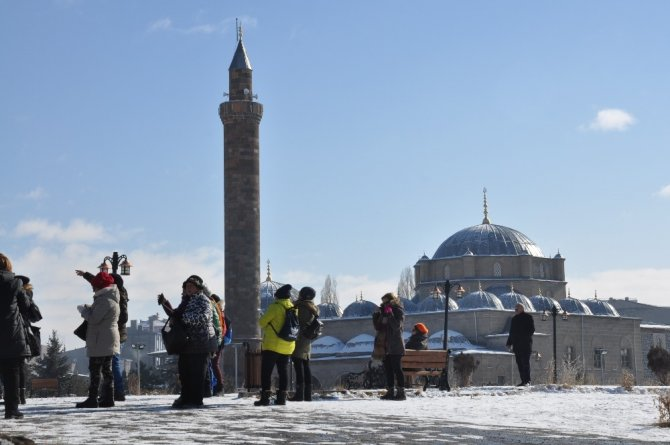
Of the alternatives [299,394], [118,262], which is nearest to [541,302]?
[118,262]

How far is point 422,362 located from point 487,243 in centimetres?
5263

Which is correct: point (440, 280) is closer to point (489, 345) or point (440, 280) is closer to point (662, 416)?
point (489, 345)

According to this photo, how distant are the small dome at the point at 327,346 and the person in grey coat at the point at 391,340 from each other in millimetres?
47004

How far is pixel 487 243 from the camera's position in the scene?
6981 centimetres

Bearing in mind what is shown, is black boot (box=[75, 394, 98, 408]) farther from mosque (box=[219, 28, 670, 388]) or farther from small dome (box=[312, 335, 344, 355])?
small dome (box=[312, 335, 344, 355])

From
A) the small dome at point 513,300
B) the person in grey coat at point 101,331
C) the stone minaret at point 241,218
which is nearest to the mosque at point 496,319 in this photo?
the small dome at point 513,300

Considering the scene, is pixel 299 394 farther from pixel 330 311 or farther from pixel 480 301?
pixel 330 311

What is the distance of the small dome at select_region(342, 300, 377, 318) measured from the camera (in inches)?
2616

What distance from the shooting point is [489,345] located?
60125 mm

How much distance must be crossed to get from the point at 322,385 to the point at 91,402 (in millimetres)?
47110

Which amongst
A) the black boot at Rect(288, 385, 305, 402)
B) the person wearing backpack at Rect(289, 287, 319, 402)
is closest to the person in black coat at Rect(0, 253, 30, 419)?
the person wearing backpack at Rect(289, 287, 319, 402)

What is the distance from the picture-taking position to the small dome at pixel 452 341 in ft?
189

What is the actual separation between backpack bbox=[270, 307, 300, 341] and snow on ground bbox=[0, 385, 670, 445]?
765mm

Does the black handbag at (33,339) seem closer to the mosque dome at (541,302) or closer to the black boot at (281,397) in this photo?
the black boot at (281,397)
